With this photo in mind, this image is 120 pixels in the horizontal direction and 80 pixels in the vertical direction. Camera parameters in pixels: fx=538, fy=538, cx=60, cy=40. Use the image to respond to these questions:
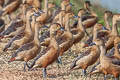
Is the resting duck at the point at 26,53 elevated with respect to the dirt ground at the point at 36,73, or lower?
elevated

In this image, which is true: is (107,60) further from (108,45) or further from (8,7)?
(8,7)

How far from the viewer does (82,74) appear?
12.7 meters

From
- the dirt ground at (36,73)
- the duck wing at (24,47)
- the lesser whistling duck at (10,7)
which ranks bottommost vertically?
the dirt ground at (36,73)

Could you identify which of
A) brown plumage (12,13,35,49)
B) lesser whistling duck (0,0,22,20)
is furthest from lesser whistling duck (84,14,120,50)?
lesser whistling duck (0,0,22,20)

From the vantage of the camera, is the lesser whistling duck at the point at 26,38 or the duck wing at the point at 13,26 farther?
the duck wing at the point at 13,26

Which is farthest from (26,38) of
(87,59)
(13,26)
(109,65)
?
(109,65)

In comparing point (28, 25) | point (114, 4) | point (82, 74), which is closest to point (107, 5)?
point (114, 4)

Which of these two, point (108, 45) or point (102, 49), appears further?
point (108, 45)

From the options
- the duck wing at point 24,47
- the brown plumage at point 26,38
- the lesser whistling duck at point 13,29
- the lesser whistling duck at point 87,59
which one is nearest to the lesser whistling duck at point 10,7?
the lesser whistling duck at point 13,29

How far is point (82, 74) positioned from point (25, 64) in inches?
54.2

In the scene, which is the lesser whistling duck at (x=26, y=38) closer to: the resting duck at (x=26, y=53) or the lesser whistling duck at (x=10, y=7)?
the resting duck at (x=26, y=53)

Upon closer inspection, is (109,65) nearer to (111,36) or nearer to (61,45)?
(61,45)

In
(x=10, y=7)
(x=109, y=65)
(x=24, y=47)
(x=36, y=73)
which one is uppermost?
(x=10, y=7)

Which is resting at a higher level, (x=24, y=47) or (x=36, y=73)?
(x=24, y=47)
